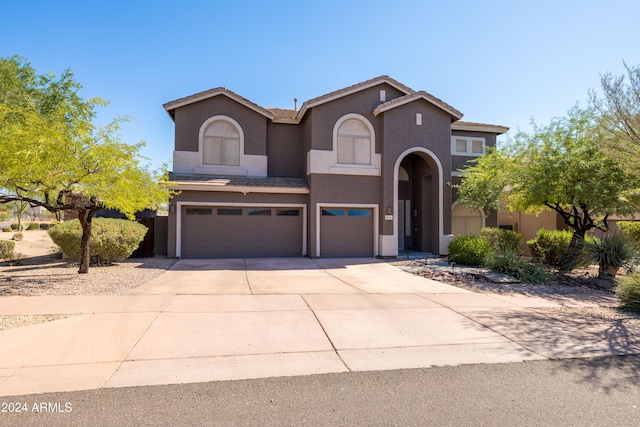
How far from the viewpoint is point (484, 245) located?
45.8 feet

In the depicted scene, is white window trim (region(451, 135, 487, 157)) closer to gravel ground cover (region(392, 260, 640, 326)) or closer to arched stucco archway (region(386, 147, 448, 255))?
arched stucco archway (region(386, 147, 448, 255))

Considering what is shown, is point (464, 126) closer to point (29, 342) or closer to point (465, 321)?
point (465, 321)

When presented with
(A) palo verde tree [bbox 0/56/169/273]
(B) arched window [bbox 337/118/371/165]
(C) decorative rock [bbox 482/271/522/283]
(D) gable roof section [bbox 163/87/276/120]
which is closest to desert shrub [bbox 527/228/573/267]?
(C) decorative rock [bbox 482/271/522/283]

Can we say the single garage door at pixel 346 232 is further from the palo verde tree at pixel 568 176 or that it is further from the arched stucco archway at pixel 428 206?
the palo verde tree at pixel 568 176

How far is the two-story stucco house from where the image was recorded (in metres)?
15.3

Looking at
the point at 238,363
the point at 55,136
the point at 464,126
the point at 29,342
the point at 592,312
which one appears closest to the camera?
the point at 238,363

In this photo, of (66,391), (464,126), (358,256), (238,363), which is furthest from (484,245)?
(66,391)

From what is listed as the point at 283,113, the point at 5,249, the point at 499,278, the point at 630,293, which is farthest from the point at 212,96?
the point at 630,293

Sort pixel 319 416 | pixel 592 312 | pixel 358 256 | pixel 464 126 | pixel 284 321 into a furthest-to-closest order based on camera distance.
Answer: pixel 464 126 < pixel 358 256 < pixel 592 312 < pixel 284 321 < pixel 319 416

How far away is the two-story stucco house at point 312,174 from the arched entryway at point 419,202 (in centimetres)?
10

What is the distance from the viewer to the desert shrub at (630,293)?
786 cm

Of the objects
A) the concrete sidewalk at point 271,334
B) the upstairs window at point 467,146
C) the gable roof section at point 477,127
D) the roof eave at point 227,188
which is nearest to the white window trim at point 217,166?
the roof eave at point 227,188

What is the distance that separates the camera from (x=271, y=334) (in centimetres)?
570

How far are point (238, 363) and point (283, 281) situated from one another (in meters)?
5.66
